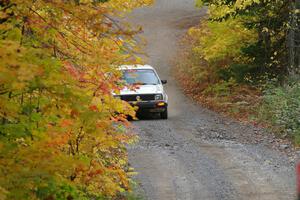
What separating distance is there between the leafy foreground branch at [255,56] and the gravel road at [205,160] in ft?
3.61

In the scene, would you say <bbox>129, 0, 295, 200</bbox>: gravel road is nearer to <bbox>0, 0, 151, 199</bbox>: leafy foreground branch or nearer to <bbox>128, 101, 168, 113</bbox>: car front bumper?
<bbox>128, 101, 168, 113</bbox>: car front bumper

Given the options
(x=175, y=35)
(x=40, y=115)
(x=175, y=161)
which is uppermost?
(x=175, y=35)

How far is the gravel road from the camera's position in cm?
1176

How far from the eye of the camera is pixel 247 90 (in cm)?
2427

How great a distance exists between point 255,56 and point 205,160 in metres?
10.00

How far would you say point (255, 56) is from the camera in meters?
23.6

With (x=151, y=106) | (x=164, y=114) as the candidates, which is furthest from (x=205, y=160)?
(x=164, y=114)

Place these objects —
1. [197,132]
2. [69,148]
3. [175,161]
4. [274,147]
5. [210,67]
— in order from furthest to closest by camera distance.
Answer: [210,67]
[197,132]
[274,147]
[175,161]
[69,148]

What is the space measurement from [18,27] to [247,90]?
1837 cm

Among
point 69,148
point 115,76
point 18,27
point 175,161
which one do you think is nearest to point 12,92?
point 18,27

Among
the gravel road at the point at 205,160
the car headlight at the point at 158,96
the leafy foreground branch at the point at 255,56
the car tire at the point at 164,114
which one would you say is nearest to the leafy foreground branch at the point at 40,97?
the gravel road at the point at 205,160

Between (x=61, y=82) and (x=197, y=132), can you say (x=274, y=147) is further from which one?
(x=61, y=82)

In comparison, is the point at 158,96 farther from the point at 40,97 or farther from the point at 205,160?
the point at 40,97

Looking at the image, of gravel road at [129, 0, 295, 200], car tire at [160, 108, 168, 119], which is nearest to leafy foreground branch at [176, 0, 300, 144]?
gravel road at [129, 0, 295, 200]
